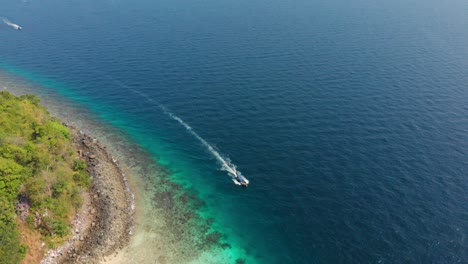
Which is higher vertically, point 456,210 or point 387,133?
point 387,133

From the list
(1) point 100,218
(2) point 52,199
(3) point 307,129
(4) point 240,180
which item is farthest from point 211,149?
(2) point 52,199

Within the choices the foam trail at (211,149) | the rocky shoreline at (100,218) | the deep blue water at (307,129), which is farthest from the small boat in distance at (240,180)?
the rocky shoreline at (100,218)

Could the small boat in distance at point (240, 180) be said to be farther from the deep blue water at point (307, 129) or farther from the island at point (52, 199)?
the island at point (52, 199)

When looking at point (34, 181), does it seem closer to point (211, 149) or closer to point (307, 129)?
point (211, 149)

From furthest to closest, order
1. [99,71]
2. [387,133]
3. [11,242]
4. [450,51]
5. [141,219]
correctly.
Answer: [450,51] → [99,71] → [387,133] → [141,219] → [11,242]

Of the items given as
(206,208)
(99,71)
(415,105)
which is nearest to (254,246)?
(206,208)

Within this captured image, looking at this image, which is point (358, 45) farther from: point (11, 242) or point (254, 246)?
point (11, 242)

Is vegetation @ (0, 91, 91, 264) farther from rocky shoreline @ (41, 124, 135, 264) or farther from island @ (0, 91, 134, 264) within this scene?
rocky shoreline @ (41, 124, 135, 264)
